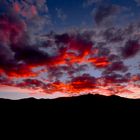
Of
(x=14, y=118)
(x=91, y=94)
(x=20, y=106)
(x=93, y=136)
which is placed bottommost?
(x=93, y=136)

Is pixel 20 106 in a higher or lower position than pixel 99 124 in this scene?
higher

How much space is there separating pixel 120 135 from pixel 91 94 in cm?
1309

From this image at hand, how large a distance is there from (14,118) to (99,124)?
48.9 feet

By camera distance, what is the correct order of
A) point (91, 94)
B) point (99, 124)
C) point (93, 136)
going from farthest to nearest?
point (91, 94) < point (99, 124) < point (93, 136)

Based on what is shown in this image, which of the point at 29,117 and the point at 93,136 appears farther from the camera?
the point at 29,117

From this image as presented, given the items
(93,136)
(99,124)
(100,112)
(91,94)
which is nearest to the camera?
(93,136)

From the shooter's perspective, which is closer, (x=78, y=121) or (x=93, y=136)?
(x=93, y=136)

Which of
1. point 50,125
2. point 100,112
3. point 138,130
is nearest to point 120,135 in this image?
point 138,130

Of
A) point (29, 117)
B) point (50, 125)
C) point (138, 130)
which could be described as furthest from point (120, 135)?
point (29, 117)

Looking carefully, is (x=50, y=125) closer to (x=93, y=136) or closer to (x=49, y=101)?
(x=93, y=136)

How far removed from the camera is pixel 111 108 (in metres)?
45.7

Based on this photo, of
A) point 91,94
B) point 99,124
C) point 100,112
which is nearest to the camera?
point 99,124

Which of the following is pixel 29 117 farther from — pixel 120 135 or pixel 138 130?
pixel 138 130

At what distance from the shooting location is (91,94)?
48.5 metres
